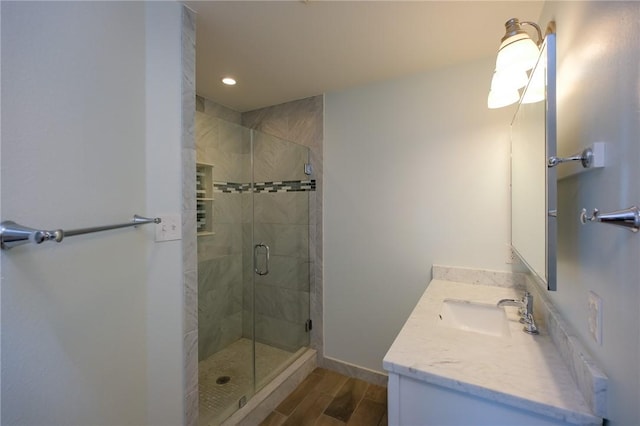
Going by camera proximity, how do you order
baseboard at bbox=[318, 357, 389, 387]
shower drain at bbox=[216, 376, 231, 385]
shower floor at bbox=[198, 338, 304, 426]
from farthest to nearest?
baseboard at bbox=[318, 357, 389, 387] < shower drain at bbox=[216, 376, 231, 385] < shower floor at bbox=[198, 338, 304, 426]

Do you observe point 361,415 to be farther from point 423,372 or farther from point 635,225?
point 635,225

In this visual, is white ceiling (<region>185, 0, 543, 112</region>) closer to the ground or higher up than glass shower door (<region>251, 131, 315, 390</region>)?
higher up

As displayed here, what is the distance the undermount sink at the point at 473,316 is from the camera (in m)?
1.43

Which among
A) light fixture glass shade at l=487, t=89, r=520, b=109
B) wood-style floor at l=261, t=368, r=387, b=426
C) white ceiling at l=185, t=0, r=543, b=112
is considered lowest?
wood-style floor at l=261, t=368, r=387, b=426

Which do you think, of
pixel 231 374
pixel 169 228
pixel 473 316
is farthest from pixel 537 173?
pixel 231 374

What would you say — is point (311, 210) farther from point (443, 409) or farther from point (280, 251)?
point (443, 409)

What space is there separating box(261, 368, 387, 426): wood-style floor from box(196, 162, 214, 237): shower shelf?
145 cm

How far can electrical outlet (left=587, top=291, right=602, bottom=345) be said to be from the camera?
721 mm

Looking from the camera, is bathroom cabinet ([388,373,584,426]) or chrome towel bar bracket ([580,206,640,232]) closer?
chrome towel bar bracket ([580,206,640,232])

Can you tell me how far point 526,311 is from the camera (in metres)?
1.28

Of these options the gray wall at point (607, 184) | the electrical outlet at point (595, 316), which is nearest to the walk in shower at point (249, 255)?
the gray wall at point (607, 184)

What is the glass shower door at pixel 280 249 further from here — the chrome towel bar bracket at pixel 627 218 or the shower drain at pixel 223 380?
the chrome towel bar bracket at pixel 627 218

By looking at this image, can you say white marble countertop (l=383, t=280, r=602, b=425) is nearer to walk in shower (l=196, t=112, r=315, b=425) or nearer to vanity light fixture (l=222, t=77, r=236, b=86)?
walk in shower (l=196, t=112, r=315, b=425)

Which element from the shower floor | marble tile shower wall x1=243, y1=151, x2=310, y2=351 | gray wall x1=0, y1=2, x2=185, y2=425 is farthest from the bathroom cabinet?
marble tile shower wall x1=243, y1=151, x2=310, y2=351
